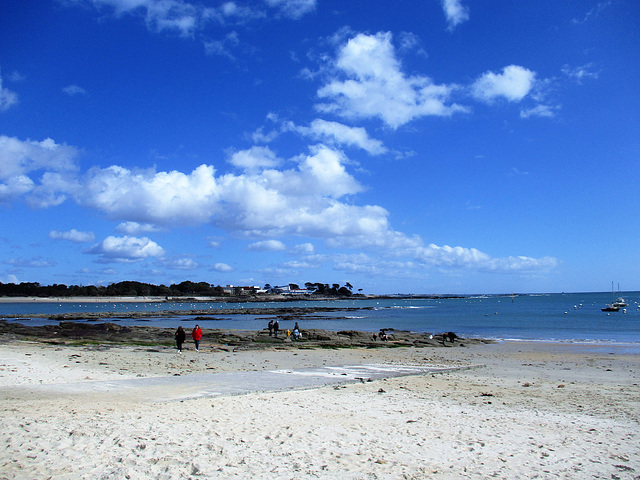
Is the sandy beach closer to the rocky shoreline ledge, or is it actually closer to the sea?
the rocky shoreline ledge

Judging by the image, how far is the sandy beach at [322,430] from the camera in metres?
6.56

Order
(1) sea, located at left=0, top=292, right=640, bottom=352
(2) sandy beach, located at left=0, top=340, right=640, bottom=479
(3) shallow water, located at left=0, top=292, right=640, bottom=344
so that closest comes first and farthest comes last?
(2) sandy beach, located at left=0, top=340, right=640, bottom=479 < (1) sea, located at left=0, top=292, right=640, bottom=352 < (3) shallow water, located at left=0, top=292, right=640, bottom=344

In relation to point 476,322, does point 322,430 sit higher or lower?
higher

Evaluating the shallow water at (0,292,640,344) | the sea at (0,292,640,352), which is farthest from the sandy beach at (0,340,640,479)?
the shallow water at (0,292,640,344)

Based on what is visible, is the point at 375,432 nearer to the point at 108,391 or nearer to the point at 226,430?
the point at 226,430

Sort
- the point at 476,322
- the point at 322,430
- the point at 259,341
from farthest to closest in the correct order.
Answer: the point at 476,322, the point at 259,341, the point at 322,430

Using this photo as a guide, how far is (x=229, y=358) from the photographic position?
21.2m

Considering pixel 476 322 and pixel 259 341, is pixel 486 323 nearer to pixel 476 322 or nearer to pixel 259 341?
pixel 476 322

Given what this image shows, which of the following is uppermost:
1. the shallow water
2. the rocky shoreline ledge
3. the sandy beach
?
the sandy beach

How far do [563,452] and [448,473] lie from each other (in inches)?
93.2

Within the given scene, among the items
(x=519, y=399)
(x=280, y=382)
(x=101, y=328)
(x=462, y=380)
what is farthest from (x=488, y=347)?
(x=101, y=328)

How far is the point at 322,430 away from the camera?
27.8 feet

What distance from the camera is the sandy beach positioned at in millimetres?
6559

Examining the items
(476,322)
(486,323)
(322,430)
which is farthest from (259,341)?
(476,322)
